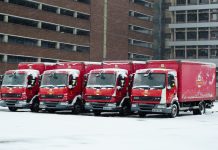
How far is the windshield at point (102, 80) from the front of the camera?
26.6m

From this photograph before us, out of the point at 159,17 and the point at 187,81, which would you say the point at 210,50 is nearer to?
the point at 159,17

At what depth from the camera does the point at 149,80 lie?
83.8 ft

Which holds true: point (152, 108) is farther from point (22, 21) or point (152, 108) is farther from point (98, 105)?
point (22, 21)

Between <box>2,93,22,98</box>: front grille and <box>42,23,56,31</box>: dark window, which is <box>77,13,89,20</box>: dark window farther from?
<box>2,93,22,98</box>: front grille

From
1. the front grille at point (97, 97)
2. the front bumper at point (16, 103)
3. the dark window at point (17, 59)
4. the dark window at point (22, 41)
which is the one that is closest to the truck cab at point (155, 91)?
the front grille at point (97, 97)

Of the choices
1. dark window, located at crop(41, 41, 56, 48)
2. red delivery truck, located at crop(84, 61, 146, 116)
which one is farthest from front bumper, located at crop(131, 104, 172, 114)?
dark window, located at crop(41, 41, 56, 48)

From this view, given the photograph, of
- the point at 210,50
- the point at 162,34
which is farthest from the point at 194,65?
the point at 162,34

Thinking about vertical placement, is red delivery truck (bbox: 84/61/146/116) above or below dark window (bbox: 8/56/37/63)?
below

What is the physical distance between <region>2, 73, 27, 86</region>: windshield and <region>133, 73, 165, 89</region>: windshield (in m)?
7.19

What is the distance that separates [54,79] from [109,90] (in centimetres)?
352

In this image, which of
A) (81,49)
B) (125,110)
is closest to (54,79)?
(125,110)

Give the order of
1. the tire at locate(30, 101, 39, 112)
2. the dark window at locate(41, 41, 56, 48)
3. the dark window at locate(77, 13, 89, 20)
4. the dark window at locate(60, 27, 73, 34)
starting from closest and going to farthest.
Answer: the tire at locate(30, 101, 39, 112) < the dark window at locate(41, 41, 56, 48) < the dark window at locate(60, 27, 73, 34) < the dark window at locate(77, 13, 89, 20)

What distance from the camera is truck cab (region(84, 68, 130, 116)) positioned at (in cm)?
2644

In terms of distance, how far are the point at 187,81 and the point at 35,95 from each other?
9.01 m
